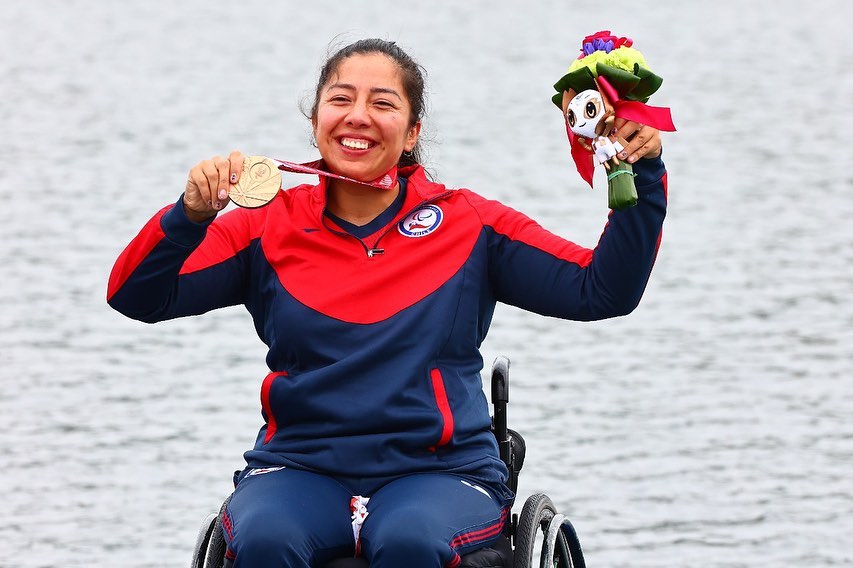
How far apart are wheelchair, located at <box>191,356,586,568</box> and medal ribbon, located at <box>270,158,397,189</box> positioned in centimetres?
56

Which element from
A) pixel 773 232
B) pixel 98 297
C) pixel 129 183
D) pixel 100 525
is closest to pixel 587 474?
pixel 100 525

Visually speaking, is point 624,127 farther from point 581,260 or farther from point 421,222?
point 421,222

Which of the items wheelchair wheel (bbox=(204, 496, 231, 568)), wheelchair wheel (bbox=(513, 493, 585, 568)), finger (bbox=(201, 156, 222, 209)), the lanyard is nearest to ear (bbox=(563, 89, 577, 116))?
the lanyard

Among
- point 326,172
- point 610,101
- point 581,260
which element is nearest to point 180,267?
point 326,172

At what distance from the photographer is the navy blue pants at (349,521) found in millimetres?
2961

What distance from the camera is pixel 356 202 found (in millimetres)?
3420

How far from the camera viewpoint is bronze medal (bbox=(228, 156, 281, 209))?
3047 millimetres

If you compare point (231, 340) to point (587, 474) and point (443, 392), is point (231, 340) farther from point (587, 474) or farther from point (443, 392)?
point (443, 392)

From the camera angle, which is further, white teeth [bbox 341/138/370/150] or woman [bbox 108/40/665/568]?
white teeth [bbox 341/138/370/150]

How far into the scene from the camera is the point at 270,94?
16.2 metres

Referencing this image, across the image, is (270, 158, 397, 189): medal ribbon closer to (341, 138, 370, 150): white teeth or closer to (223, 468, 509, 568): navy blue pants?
(341, 138, 370, 150): white teeth

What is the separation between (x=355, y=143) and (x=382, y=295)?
0.33 m

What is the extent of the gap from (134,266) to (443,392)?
651 mm

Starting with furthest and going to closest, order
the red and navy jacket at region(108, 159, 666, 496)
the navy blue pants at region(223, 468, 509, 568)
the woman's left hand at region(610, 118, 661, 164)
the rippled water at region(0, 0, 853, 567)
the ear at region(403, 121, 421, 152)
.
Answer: the rippled water at region(0, 0, 853, 567), the ear at region(403, 121, 421, 152), the red and navy jacket at region(108, 159, 666, 496), the woman's left hand at region(610, 118, 661, 164), the navy blue pants at region(223, 468, 509, 568)
